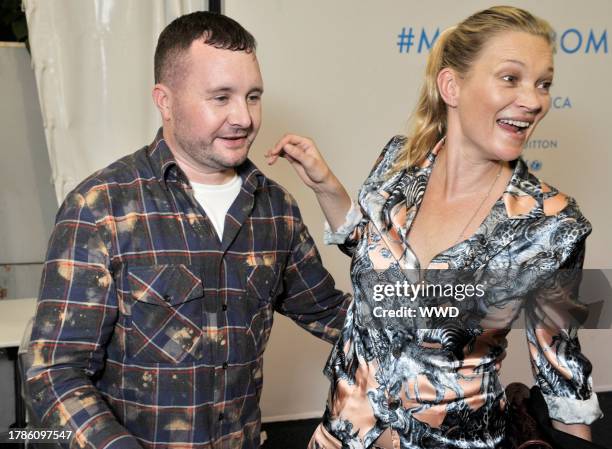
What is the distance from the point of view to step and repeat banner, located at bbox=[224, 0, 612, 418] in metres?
3.35

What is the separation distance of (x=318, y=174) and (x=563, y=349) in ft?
2.36

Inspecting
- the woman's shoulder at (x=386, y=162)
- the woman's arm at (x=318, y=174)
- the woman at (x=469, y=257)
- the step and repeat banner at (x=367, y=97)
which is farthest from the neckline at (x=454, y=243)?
the step and repeat banner at (x=367, y=97)

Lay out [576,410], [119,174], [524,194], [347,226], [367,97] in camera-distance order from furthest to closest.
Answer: [367,97] → [347,226] → [119,174] → [524,194] → [576,410]

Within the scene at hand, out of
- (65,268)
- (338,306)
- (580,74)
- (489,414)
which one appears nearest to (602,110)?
(580,74)

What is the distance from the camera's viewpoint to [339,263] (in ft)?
11.6

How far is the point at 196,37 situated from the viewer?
154 centimetres

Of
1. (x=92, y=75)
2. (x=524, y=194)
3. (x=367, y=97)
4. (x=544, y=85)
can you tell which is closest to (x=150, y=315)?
(x=524, y=194)

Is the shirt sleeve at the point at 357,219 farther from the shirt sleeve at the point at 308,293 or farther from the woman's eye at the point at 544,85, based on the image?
the woman's eye at the point at 544,85

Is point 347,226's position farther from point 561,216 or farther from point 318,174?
point 561,216

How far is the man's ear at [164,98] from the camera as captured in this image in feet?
5.21

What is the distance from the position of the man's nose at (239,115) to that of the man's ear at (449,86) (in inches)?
18.6

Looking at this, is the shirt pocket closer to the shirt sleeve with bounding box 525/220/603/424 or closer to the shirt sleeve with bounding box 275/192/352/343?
the shirt sleeve with bounding box 275/192/352/343

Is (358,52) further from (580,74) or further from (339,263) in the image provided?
(580,74)

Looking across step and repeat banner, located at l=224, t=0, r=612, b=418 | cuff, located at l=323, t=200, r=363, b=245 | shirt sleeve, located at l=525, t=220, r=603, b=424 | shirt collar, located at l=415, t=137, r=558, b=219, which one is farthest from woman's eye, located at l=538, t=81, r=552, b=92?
step and repeat banner, located at l=224, t=0, r=612, b=418
